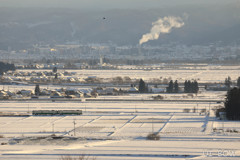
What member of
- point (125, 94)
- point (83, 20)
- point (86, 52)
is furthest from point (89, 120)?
point (83, 20)

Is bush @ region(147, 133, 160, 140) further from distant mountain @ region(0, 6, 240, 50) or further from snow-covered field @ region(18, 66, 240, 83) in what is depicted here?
distant mountain @ region(0, 6, 240, 50)

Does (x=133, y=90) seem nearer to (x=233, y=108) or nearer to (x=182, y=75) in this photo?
(x=233, y=108)

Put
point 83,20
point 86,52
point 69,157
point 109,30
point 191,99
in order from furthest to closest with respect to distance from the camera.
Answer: point 83,20 → point 109,30 → point 86,52 → point 191,99 → point 69,157

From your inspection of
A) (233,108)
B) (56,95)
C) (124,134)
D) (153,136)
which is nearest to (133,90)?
(56,95)

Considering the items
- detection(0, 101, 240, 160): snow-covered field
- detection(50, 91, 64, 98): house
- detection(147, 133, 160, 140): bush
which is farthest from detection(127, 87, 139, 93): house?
detection(147, 133, 160, 140): bush

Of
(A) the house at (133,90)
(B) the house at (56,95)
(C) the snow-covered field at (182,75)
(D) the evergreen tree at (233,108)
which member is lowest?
(D) the evergreen tree at (233,108)

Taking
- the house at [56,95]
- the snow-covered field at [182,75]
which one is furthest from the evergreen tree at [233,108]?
the snow-covered field at [182,75]

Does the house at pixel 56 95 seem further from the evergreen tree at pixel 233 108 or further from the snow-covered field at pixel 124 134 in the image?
the evergreen tree at pixel 233 108

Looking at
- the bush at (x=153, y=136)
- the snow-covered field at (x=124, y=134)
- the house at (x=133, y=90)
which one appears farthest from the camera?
the house at (x=133, y=90)

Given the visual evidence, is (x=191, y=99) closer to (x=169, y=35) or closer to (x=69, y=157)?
(x=69, y=157)
